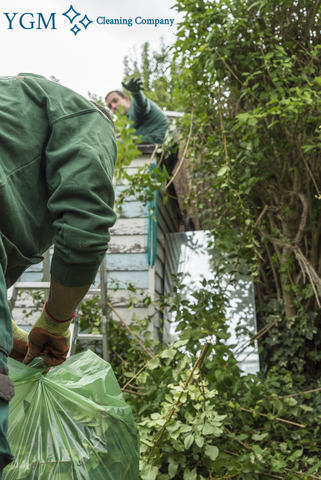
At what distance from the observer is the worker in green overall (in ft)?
2.93

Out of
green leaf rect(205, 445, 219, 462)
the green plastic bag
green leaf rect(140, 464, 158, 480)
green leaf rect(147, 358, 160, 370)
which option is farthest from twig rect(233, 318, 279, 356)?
the green plastic bag

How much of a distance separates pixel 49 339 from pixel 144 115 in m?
3.82

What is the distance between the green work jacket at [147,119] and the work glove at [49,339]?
342 cm

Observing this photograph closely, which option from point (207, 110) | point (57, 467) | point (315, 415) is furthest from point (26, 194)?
point (207, 110)

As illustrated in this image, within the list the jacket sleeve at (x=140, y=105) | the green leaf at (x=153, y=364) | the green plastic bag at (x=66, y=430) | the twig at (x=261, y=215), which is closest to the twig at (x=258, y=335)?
the twig at (x=261, y=215)

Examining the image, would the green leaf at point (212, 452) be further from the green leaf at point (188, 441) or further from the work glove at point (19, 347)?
the work glove at point (19, 347)

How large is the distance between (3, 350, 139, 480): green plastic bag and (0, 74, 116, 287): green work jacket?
38 cm

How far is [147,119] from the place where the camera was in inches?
184

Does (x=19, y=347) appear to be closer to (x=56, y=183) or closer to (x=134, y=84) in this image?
(x=56, y=183)

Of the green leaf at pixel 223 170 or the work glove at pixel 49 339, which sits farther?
the green leaf at pixel 223 170

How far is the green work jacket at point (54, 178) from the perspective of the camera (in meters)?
0.89

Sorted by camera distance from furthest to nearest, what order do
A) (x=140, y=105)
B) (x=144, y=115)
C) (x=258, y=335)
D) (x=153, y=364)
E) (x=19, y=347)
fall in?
(x=144, y=115) < (x=140, y=105) < (x=258, y=335) < (x=153, y=364) < (x=19, y=347)

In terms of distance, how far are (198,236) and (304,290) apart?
1.50m

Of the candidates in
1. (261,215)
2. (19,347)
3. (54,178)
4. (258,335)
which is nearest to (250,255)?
(261,215)
